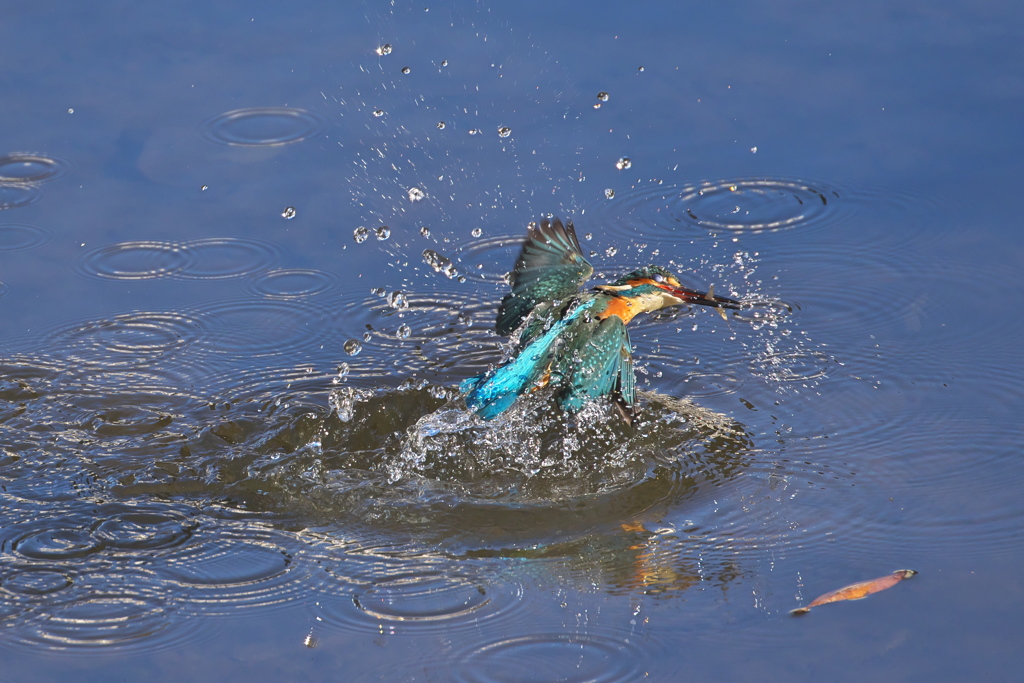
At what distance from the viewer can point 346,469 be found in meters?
4.05

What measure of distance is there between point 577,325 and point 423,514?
0.92 m

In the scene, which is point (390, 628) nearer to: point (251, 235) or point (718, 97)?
point (251, 235)

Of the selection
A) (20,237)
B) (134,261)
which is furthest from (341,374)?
(20,237)

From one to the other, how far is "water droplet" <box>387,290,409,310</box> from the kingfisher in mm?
524

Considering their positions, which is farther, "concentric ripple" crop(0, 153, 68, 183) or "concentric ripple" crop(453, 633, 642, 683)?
"concentric ripple" crop(0, 153, 68, 183)

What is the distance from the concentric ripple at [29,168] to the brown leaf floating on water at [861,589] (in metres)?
4.13

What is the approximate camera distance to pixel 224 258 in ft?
16.8

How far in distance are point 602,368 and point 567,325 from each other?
0.31 m

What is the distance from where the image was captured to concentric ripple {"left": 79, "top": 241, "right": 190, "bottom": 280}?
16.5 feet

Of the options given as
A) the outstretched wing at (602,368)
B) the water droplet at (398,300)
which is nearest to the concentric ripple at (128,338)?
the water droplet at (398,300)

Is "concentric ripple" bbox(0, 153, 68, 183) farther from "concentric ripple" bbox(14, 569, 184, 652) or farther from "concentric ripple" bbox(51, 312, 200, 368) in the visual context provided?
"concentric ripple" bbox(14, 569, 184, 652)

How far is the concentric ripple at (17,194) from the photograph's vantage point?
5.44 meters

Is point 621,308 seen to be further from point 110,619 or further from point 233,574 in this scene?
point 110,619

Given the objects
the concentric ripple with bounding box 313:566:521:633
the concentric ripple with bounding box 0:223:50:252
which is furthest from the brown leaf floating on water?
the concentric ripple with bounding box 0:223:50:252
